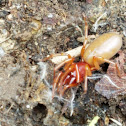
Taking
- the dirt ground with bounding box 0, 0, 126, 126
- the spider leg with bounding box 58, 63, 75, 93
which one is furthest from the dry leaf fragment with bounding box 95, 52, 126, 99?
the spider leg with bounding box 58, 63, 75, 93

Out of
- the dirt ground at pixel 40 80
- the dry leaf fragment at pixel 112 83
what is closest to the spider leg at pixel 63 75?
the dirt ground at pixel 40 80

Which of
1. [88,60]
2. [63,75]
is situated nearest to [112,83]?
[88,60]

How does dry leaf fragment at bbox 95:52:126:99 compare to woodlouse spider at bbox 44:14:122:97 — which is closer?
dry leaf fragment at bbox 95:52:126:99

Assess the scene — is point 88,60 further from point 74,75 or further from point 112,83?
point 112,83

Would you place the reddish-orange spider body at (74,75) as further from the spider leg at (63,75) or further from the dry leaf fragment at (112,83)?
the dry leaf fragment at (112,83)

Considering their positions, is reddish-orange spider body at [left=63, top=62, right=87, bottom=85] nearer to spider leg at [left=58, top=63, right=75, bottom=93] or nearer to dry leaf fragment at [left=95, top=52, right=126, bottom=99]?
spider leg at [left=58, top=63, right=75, bottom=93]

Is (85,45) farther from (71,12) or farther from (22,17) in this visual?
(22,17)
